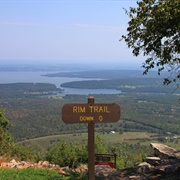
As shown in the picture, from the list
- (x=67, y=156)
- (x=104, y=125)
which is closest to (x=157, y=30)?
(x=67, y=156)

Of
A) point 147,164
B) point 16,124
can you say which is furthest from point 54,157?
point 16,124

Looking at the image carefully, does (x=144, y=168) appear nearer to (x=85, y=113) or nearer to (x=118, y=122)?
(x=85, y=113)

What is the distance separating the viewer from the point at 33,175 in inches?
292

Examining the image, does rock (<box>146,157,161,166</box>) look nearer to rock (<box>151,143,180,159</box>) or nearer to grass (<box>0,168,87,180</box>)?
rock (<box>151,143,180,159</box>)

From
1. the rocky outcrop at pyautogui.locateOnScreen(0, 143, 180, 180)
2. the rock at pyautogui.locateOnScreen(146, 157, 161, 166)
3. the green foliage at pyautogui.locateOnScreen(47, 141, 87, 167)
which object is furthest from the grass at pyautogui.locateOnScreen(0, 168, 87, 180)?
the green foliage at pyautogui.locateOnScreen(47, 141, 87, 167)

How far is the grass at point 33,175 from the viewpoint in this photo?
23.6 feet

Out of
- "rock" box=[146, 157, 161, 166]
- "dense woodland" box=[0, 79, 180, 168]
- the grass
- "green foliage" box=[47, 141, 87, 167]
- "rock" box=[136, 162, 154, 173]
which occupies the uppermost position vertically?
the grass

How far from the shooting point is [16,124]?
70875 mm

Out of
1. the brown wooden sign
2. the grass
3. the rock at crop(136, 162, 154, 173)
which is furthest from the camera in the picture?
the rock at crop(136, 162, 154, 173)

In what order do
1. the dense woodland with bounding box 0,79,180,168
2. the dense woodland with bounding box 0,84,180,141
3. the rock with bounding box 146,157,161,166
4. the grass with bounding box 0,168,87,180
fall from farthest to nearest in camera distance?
the dense woodland with bounding box 0,84,180,141, the dense woodland with bounding box 0,79,180,168, the rock with bounding box 146,157,161,166, the grass with bounding box 0,168,87,180

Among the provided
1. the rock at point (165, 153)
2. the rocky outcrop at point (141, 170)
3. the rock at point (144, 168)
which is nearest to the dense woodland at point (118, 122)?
the rock at point (165, 153)

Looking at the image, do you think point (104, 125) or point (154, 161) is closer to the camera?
point (154, 161)

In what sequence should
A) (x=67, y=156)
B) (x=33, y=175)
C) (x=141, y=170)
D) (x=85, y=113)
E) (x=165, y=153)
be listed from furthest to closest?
(x=67, y=156) < (x=165, y=153) < (x=141, y=170) < (x=33, y=175) < (x=85, y=113)

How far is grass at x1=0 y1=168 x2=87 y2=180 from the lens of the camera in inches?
283
